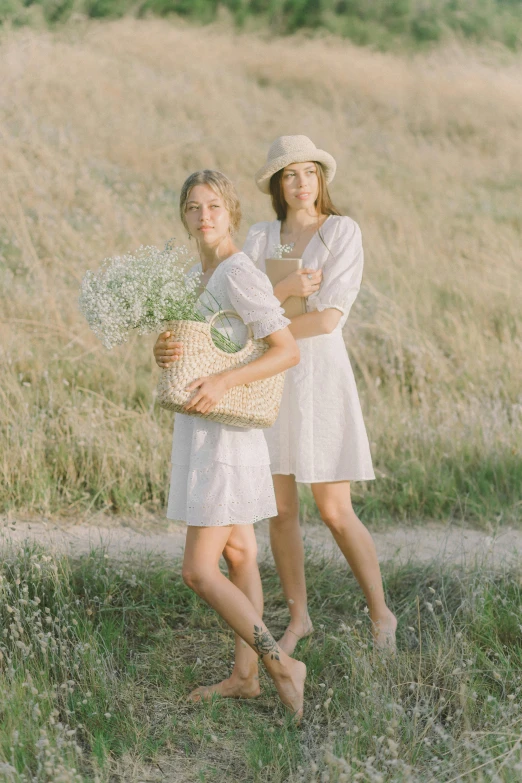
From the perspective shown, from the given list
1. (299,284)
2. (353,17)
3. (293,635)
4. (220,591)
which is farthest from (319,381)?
(353,17)

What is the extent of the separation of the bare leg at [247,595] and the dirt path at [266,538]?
42.8 inches

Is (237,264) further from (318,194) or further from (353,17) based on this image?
(353,17)

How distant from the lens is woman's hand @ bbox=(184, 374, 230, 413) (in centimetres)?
282

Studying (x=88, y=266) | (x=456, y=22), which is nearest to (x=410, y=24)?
(x=456, y=22)

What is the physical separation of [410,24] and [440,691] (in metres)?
19.4

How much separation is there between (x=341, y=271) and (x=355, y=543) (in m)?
1.09

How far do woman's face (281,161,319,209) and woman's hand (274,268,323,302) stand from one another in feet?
1.11

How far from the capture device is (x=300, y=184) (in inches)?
139

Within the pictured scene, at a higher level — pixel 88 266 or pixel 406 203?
pixel 406 203

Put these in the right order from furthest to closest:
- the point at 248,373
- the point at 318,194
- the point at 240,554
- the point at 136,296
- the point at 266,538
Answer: the point at 266,538 < the point at 318,194 < the point at 240,554 < the point at 248,373 < the point at 136,296

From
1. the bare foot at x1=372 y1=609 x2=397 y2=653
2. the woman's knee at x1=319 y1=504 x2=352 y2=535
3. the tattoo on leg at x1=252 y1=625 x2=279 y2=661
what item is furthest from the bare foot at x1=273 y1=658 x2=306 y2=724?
the woman's knee at x1=319 y1=504 x2=352 y2=535

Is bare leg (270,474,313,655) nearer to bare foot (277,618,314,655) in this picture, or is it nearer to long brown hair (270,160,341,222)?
bare foot (277,618,314,655)

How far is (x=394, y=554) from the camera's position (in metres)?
4.43

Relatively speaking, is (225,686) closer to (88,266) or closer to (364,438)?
(364,438)
